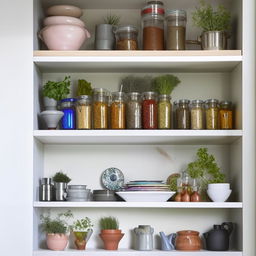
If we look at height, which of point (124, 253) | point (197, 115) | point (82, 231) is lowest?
point (124, 253)

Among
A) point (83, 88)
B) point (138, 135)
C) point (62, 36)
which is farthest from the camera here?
point (83, 88)

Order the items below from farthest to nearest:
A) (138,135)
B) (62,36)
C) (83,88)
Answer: (83,88) → (62,36) → (138,135)

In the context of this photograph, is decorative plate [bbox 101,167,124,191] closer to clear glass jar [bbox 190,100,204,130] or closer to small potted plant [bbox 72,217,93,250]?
small potted plant [bbox 72,217,93,250]

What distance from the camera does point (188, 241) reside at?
12.1ft

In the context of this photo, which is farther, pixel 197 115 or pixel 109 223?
pixel 109 223

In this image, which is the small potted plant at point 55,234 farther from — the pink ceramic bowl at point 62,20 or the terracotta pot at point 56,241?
the pink ceramic bowl at point 62,20

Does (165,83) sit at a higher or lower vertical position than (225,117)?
higher

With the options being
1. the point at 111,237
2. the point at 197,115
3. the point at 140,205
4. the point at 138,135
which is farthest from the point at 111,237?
the point at 197,115

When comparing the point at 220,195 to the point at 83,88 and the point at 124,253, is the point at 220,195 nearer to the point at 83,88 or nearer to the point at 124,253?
the point at 124,253

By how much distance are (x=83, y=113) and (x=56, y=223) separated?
0.63 metres

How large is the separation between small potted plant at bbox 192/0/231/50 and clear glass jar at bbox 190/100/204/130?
0.31m

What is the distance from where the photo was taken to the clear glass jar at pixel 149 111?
369 centimetres

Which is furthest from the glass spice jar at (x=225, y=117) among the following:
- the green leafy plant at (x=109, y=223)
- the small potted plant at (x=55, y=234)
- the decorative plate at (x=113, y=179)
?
the small potted plant at (x=55, y=234)

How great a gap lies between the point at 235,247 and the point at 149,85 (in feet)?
3.41
